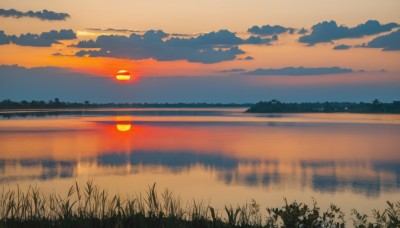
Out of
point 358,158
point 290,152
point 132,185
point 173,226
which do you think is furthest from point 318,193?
point 290,152

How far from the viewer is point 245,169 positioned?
969 inches

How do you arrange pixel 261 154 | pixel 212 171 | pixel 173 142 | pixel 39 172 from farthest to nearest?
pixel 173 142
pixel 261 154
pixel 212 171
pixel 39 172

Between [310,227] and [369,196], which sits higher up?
[310,227]

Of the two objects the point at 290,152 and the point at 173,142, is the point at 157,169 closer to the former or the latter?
the point at 290,152

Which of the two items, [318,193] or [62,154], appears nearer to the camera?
[318,193]

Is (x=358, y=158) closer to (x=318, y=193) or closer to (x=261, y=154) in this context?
(x=261, y=154)

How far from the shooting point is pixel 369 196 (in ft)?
56.1

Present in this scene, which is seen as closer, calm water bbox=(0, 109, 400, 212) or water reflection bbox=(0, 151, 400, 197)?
calm water bbox=(0, 109, 400, 212)

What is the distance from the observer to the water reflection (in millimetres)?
19875

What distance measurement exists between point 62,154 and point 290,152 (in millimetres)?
14866

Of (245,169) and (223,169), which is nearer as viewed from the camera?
(245,169)

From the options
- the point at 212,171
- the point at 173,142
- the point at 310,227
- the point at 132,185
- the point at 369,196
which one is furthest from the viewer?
the point at 173,142

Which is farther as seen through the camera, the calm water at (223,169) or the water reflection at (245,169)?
the water reflection at (245,169)

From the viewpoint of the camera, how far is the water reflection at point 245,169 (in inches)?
782
